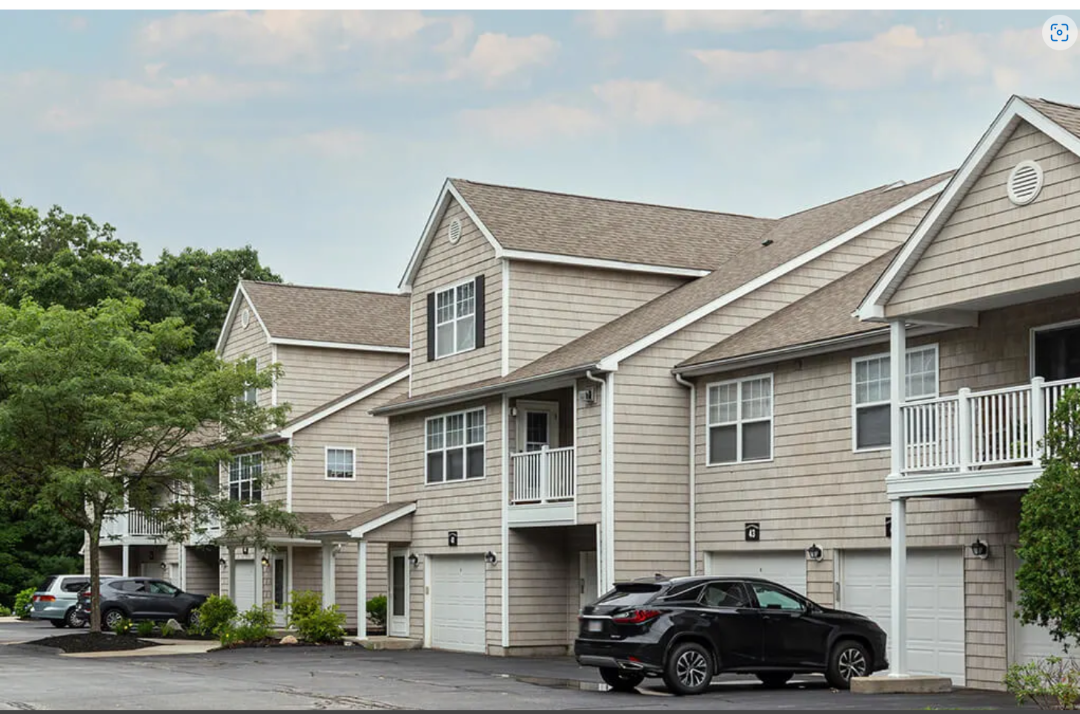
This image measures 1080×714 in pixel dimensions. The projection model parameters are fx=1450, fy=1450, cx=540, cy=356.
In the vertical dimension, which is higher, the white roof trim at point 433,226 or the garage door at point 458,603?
the white roof trim at point 433,226

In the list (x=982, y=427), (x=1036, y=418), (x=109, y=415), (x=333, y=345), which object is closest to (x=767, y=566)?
(x=982, y=427)

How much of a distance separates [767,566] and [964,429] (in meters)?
6.62

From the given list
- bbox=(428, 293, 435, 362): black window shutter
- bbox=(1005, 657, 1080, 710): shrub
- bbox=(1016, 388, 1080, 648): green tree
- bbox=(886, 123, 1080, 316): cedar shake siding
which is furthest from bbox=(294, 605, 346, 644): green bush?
bbox=(1016, 388, 1080, 648): green tree

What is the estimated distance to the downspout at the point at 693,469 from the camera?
2589cm

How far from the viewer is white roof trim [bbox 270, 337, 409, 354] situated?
40031 mm

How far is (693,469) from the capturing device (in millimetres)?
26125

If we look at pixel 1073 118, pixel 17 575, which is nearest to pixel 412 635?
pixel 1073 118

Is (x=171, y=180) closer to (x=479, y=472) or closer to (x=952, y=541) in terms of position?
(x=479, y=472)

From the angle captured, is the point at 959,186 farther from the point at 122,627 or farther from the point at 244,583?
the point at 244,583

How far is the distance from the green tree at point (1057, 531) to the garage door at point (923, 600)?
3923 mm

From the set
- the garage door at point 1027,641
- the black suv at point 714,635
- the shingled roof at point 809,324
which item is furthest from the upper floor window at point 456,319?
the garage door at point 1027,641

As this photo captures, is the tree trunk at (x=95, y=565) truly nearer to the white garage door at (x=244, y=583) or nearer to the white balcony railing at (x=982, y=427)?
the white garage door at (x=244, y=583)

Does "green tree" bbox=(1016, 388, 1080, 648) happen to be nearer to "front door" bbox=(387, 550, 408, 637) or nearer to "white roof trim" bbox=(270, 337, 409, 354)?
"front door" bbox=(387, 550, 408, 637)

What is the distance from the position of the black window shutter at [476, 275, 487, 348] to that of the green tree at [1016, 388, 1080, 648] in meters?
14.7
